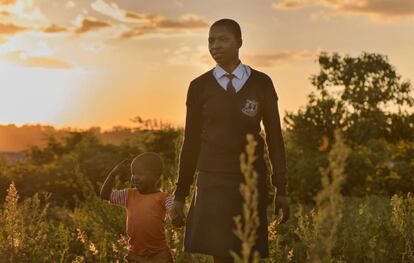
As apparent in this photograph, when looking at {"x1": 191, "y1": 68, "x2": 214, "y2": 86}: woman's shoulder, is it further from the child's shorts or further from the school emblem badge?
the child's shorts

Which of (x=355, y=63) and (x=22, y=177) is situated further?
(x=355, y=63)

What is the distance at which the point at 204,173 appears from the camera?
14.9 feet

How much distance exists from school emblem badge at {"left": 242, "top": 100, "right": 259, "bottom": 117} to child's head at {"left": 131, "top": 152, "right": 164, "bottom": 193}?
1.05m

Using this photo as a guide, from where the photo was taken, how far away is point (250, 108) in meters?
4.53

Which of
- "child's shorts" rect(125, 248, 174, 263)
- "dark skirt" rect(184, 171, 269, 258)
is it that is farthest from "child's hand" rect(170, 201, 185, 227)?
"child's shorts" rect(125, 248, 174, 263)

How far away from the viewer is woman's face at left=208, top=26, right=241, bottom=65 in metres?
4.57

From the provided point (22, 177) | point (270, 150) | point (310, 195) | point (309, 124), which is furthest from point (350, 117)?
point (270, 150)

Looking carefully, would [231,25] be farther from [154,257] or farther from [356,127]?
[356,127]

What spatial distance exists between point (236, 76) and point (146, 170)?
3.61 ft

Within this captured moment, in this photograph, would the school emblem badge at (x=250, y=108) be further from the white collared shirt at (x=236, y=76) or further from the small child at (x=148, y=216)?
the small child at (x=148, y=216)

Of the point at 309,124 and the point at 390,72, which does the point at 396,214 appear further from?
the point at 390,72

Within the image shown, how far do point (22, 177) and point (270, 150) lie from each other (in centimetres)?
1441

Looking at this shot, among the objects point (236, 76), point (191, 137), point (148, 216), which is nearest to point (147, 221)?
point (148, 216)

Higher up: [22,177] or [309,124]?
[309,124]
